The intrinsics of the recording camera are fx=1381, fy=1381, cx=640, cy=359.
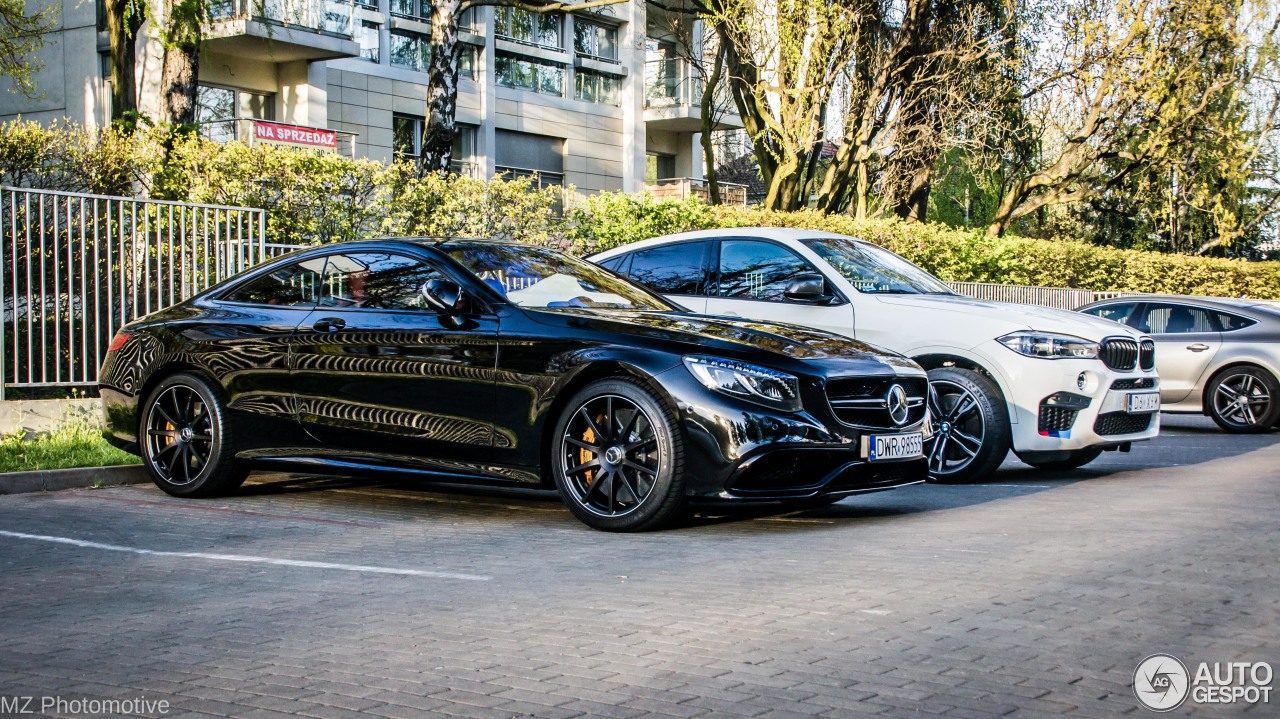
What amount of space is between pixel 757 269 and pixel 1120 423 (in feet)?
9.40

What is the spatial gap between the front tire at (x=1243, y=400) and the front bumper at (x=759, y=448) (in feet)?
30.9

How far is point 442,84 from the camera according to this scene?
1030 inches

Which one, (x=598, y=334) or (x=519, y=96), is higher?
(x=519, y=96)

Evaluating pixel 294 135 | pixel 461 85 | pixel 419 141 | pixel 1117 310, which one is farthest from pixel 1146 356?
pixel 461 85

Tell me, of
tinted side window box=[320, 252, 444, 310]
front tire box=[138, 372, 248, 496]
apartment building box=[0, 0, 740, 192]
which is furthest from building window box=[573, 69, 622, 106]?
tinted side window box=[320, 252, 444, 310]

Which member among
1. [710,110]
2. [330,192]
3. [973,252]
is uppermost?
[710,110]

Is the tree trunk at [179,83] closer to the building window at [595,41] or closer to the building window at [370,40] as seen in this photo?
the building window at [370,40]

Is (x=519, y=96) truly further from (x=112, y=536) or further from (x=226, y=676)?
(x=226, y=676)

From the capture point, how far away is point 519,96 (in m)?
44.0

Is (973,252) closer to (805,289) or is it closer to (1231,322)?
(1231,322)

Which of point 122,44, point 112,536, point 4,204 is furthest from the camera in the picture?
point 122,44

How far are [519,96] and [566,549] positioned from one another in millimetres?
38569

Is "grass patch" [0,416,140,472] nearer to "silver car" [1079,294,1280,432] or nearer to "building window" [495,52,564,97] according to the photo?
"silver car" [1079,294,1280,432]

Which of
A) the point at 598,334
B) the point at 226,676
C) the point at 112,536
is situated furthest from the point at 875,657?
the point at 112,536
